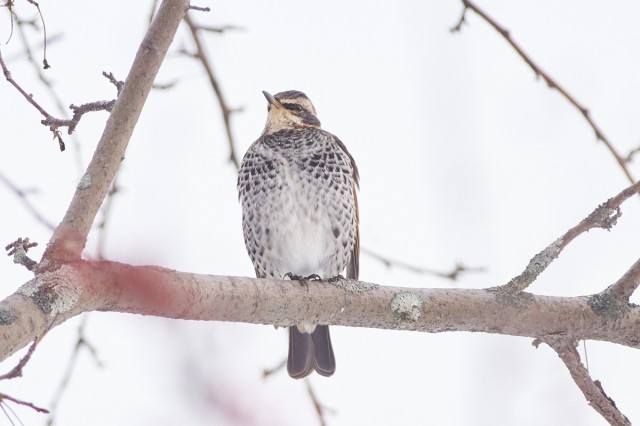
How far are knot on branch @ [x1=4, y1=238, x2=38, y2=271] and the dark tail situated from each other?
2760 millimetres

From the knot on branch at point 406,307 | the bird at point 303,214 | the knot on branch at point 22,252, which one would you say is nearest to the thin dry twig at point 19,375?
the knot on branch at point 22,252

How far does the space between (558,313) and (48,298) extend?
220cm

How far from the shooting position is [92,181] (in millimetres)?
3053

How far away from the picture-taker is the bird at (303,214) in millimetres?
5891

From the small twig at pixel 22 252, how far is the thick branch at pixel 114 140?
67 millimetres

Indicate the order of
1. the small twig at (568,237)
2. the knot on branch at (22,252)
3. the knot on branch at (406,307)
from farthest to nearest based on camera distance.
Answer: the knot on branch at (406,307), the small twig at (568,237), the knot on branch at (22,252)

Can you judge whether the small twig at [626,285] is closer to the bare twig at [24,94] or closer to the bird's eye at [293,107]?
the bare twig at [24,94]

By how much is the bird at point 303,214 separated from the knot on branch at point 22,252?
2.95 metres

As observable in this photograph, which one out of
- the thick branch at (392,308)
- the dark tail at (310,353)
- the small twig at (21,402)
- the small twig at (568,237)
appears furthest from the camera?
the dark tail at (310,353)

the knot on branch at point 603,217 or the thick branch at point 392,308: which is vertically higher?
the knot on branch at point 603,217

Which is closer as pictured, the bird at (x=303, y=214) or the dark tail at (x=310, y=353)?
the dark tail at (x=310, y=353)

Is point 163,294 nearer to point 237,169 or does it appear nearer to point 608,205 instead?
point 608,205

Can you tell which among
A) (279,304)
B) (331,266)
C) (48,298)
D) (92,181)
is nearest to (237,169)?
(331,266)

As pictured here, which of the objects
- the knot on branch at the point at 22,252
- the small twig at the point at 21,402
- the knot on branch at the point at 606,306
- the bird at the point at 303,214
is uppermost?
the bird at the point at 303,214
